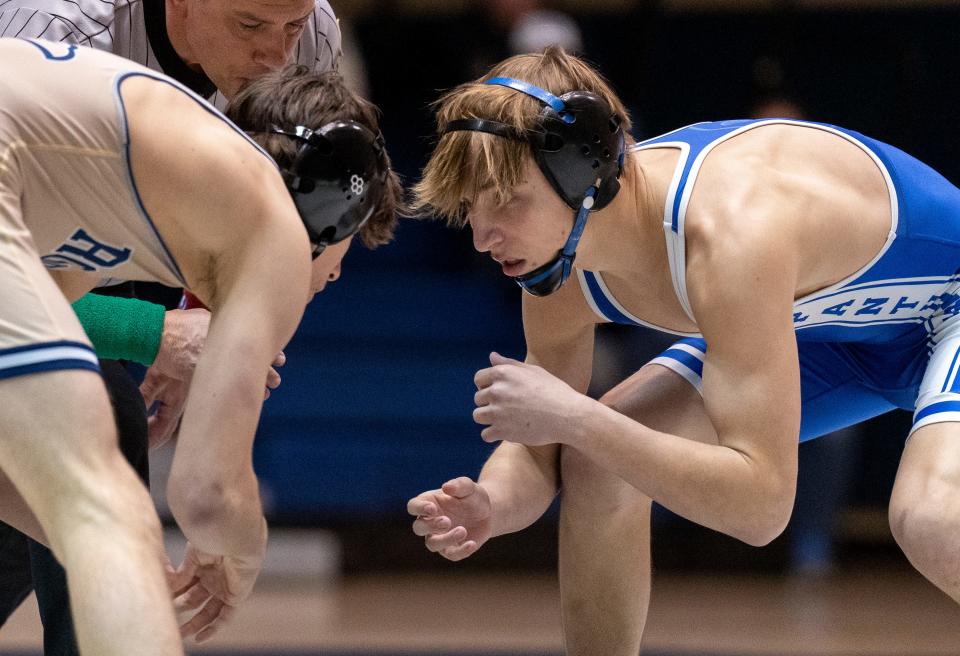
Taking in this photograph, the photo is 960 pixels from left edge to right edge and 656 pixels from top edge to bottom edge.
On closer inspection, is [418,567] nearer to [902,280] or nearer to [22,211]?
[902,280]

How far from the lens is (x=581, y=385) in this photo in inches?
126

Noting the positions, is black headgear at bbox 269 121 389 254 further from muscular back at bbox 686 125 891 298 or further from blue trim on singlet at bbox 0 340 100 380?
muscular back at bbox 686 125 891 298

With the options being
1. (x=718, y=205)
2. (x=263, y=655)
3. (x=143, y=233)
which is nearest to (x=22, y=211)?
(x=143, y=233)

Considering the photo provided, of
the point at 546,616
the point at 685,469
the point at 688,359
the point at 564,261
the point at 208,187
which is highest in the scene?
the point at 208,187

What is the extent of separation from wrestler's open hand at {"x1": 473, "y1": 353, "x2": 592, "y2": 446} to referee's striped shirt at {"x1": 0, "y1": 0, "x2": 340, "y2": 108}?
1012 mm

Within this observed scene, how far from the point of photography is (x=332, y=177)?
228 centimetres

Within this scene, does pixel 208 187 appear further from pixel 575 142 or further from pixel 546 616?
pixel 546 616

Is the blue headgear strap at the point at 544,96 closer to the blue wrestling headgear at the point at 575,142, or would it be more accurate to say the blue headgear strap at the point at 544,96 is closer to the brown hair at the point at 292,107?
the blue wrestling headgear at the point at 575,142

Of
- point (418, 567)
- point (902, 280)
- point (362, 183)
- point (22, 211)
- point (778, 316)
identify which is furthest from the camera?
point (418, 567)

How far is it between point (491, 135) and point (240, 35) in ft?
2.19

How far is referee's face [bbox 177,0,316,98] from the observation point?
118 inches

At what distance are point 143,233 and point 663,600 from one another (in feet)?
13.1

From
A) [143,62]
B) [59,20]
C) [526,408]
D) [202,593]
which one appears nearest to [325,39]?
[143,62]

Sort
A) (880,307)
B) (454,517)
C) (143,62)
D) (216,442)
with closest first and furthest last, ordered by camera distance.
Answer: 1. (216,442)
2. (454,517)
3. (880,307)
4. (143,62)
